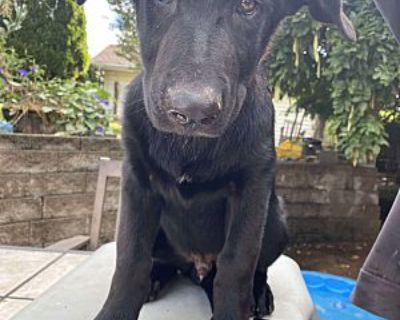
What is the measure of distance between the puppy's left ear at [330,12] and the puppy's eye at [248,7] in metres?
0.21

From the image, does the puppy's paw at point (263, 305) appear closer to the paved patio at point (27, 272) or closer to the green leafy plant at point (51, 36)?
the paved patio at point (27, 272)

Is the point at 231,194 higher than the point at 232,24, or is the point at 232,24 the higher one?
the point at 232,24

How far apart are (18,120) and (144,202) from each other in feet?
8.11

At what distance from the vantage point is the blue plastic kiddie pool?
3.00 metres

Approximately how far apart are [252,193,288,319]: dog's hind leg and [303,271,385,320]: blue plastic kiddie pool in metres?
1.80

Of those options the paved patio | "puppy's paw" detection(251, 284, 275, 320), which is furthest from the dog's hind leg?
the paved patio

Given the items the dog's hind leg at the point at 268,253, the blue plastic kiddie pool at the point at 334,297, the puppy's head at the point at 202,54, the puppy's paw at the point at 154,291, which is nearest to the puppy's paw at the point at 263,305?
the dog's hind leg at the point at 268,253

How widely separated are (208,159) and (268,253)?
1.24ft

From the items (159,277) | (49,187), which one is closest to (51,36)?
Result: (49,187)

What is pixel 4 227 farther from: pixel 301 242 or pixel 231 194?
pixel 301 242

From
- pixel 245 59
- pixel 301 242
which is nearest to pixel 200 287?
pixel 245 59

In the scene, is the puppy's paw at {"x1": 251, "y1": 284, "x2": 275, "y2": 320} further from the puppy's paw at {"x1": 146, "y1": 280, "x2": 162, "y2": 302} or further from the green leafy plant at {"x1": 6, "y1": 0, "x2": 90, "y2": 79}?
the green leafy plant at {"x1": 6, "y1": 0, "x2": 90, "y2": 79}

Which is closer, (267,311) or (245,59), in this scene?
(245,59)

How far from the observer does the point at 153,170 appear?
1153 mm
